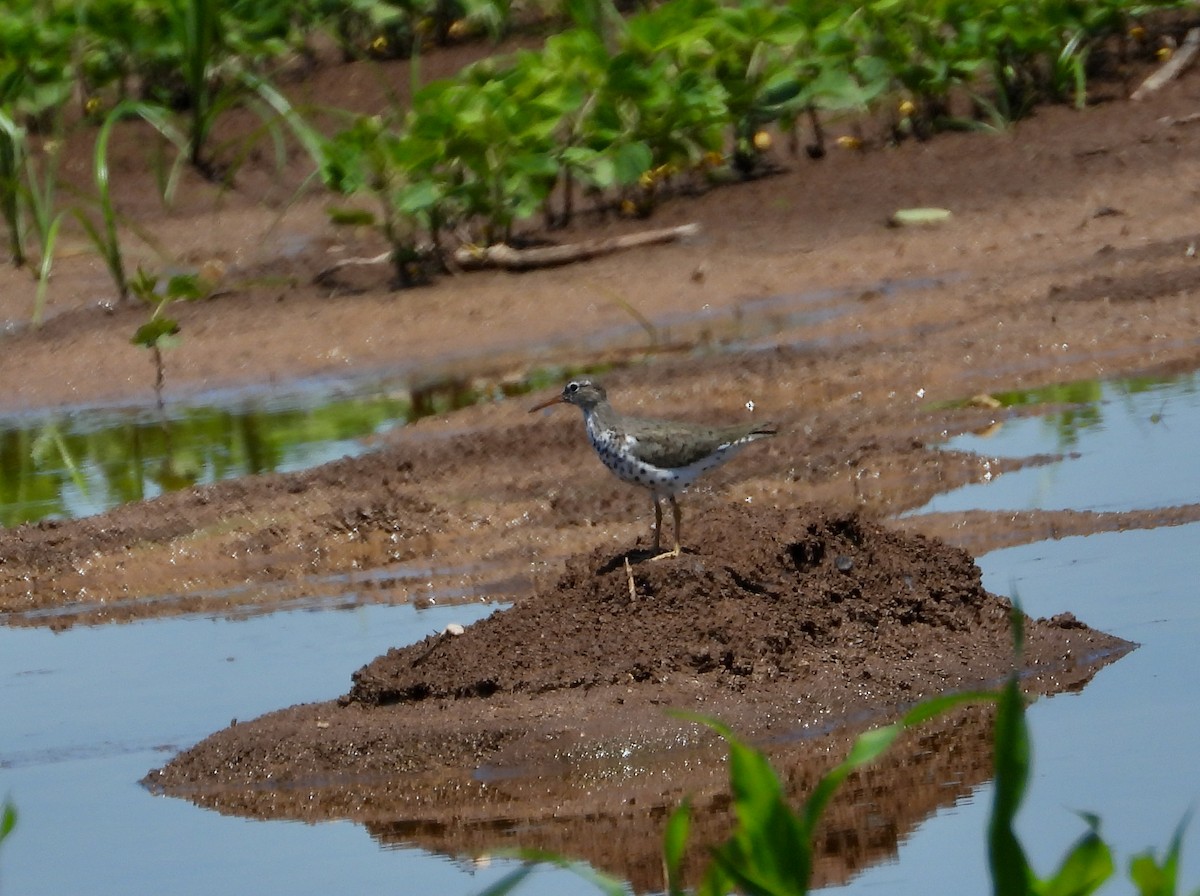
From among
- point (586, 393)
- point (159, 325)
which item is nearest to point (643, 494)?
point (586, 393)

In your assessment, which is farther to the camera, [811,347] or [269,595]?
[811,347]

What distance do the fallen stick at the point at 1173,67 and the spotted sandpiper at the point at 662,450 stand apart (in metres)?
8.16

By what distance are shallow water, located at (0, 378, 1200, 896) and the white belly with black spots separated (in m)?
0.62

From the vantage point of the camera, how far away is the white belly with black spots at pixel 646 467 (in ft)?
21.1

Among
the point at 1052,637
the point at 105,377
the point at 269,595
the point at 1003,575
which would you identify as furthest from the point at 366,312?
the point at 1052,637

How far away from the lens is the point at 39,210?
12.7 metres

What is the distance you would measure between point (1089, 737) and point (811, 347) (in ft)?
17.2

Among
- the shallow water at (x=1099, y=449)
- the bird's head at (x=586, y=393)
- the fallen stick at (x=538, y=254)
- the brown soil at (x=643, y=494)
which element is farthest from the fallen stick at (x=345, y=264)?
the bird's head at (x=586, y=393)

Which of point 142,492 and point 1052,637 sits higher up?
point 1052,637

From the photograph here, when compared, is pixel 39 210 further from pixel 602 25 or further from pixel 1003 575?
pixel 1003 575

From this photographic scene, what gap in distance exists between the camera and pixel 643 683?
5707 millimetres

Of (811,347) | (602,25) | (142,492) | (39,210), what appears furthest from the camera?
(602,25)

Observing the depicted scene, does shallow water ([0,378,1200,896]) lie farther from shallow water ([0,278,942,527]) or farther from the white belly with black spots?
shallow water ([0,278,942,527])

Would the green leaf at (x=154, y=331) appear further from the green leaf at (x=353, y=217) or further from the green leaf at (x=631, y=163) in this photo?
the green leaf at (x=631, y=163)
